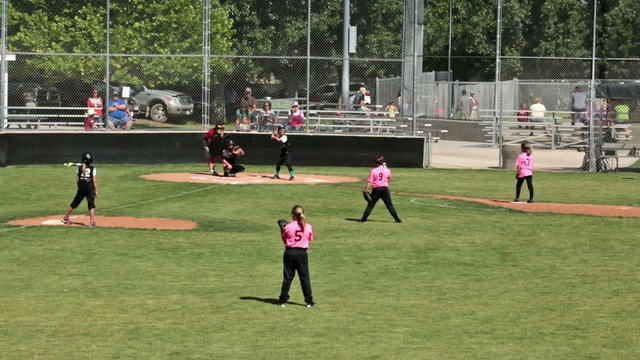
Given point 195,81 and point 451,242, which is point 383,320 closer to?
point 451,242

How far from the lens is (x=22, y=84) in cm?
3959

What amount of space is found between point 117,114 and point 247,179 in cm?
690

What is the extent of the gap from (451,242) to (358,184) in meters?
11.6

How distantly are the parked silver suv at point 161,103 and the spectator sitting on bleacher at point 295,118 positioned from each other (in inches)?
133

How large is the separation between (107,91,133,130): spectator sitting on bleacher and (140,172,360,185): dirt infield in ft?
14.3

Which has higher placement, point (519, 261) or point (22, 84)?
point (22, 84)

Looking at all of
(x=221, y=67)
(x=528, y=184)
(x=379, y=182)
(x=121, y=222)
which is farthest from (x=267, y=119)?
(x=379, y=182)

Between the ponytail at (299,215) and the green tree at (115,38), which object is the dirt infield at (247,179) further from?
the ponytail at (299,215)

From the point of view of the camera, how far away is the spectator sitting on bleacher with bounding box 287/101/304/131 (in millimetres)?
41531

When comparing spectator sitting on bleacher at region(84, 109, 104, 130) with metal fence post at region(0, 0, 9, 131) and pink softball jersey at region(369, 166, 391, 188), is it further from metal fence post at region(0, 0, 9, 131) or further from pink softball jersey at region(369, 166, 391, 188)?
pink softball jersey at region(369, 166, 391, 188)

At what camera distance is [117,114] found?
40750 mm

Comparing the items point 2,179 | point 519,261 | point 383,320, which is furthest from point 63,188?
point 383,320

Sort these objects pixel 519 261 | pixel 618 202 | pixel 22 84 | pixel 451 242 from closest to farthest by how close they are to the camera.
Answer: pixel 519 261 → pixel 451 242 → pixel 618 202 → pixel 22 84

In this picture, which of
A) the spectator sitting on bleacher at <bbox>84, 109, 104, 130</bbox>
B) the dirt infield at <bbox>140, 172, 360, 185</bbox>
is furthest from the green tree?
the dirt infield at <bbox>140, 172, 360, 185</bbox>
